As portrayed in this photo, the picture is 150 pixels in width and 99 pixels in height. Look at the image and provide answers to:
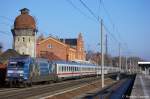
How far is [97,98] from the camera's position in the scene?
28.2m

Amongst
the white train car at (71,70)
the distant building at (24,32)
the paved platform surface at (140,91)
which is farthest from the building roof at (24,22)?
the paved platform surface at (140,91)

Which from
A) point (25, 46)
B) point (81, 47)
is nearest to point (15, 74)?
point (25, 46)

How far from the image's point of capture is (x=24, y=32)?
96.5 metres

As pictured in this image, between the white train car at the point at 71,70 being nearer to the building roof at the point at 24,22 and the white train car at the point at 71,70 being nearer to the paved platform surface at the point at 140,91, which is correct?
the paved platform surface at the point at 140,91

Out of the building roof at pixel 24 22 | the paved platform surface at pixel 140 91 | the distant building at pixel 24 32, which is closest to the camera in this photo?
the paved platform surface at pixel 140 91

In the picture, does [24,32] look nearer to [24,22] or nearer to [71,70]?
[24,22]

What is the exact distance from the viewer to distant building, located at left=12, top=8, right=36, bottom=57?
95.2m

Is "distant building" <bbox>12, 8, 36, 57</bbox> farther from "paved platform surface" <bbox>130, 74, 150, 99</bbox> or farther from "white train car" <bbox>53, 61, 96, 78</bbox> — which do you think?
"paved platform surface" <bbox>130, 74, 150, 99</bbox>

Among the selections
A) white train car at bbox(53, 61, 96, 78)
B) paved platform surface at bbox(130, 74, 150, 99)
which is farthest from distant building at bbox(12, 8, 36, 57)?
paved platform surface at bbox(130, 74, 150, 99)

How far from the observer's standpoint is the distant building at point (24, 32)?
95.2 meters

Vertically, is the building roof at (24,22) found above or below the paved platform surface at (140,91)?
above

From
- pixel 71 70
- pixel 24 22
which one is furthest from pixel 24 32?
pixel 71 70

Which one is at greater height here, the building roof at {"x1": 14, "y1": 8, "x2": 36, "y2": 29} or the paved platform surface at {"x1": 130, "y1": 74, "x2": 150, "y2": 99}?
the building roof at {"x1": 14, "y1": 8, "x2": 36, "y2": 29}

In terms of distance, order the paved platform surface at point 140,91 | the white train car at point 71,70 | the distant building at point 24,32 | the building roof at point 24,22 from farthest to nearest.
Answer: the building roof at point 24,22
the distant building at point 24,32
the white train car at point 71,70
the paved platform surface at point 140,91
